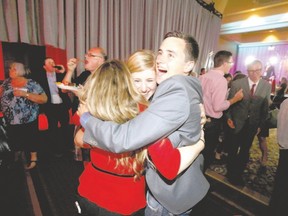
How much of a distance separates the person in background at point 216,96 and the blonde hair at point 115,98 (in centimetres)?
183

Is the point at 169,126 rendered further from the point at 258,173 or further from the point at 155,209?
the point at 258,173

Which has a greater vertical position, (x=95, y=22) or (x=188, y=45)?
(x=95, y=22)

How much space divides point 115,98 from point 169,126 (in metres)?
0.28

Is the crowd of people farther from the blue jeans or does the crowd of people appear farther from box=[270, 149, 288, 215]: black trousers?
box=[270, 149, 288, 215]: black trousers

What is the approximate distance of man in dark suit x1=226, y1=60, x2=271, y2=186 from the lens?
2617mm

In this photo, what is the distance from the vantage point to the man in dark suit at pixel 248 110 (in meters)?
2.62

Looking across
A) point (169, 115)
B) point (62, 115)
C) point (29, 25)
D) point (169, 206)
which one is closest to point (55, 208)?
point (62, 115)

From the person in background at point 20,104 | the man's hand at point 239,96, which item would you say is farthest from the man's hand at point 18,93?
the man's hand at point 239,96

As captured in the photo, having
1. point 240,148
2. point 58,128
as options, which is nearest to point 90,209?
point 240,148

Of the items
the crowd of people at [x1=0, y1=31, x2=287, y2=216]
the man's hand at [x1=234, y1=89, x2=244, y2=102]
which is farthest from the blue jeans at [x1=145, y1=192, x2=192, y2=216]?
the man's hand at [x1=234, y1=89, x2=244, y2=102]

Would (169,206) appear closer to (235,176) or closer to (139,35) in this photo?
(235,176)

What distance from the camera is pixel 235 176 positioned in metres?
2.87

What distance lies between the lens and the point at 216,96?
2525 mm

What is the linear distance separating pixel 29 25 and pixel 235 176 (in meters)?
3.58
